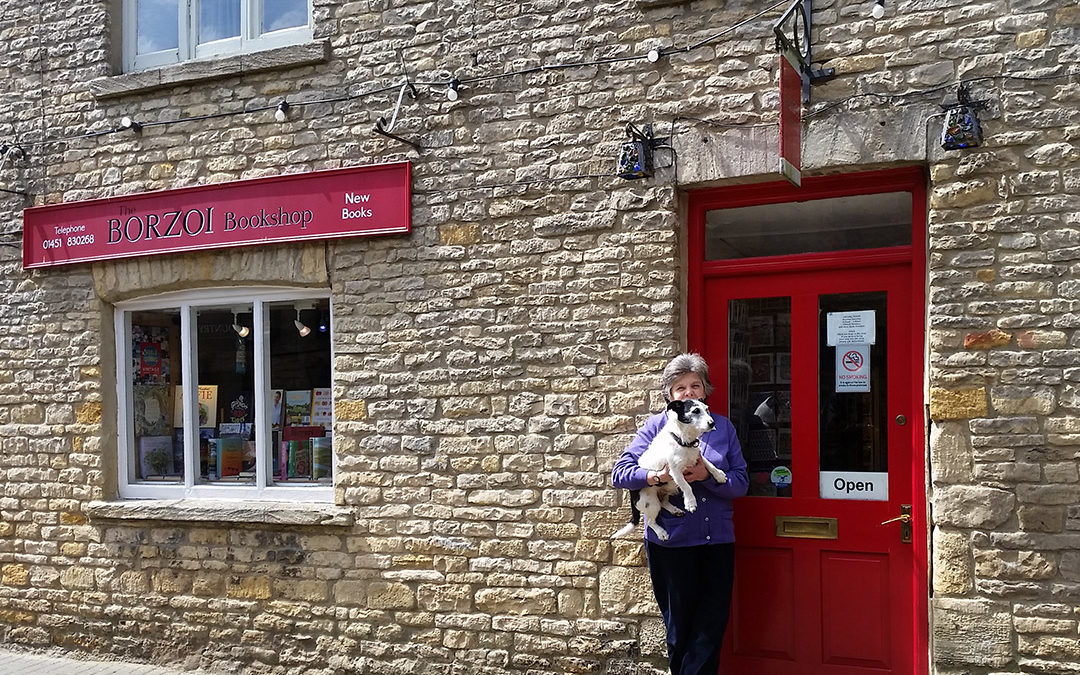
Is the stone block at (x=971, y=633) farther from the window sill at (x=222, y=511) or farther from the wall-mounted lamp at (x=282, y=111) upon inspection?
the wall-mounted lamp at (x=282, y=111)

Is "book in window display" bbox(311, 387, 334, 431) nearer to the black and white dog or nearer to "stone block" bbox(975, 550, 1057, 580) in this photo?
the black and white dog

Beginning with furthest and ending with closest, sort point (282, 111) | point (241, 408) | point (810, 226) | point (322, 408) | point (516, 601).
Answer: point (241, 408) < point (322, 408) < point (282, 111) < point (516, 601) < point (810, 226)

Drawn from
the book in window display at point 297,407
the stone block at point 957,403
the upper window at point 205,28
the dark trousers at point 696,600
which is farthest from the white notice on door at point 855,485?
the upper window at point 205,28

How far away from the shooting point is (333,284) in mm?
6160

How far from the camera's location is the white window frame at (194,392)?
6473mm

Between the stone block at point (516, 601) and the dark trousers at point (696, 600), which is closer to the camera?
the dark trousers at point (696, 600)

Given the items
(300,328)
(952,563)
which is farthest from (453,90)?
(952,563)

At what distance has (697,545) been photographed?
15.7ft

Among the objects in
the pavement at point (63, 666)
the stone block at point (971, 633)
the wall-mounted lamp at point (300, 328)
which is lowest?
the pavement at point (63, 666)

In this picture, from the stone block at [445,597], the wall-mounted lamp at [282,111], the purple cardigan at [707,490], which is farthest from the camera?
the wall-mounted lamp at [282,111]

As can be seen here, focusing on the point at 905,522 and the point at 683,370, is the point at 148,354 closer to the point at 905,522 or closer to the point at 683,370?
the point at 683,370

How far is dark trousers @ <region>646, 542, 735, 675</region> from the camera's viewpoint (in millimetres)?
4789

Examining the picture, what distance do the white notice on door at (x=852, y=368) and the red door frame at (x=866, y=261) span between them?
237mm

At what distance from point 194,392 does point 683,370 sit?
3750 millimetres
